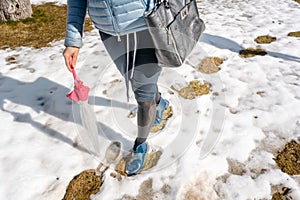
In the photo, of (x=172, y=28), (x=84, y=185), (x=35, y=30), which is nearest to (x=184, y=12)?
(x=172, y=28)

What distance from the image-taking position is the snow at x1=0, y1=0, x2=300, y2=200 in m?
2.14

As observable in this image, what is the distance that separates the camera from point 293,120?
8.71 feet

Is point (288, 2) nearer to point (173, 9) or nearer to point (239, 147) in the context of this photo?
point (239, 147)

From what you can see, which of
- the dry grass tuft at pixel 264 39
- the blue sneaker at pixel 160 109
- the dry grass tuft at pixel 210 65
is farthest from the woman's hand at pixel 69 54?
the dry grass tuft at pixel 264 39

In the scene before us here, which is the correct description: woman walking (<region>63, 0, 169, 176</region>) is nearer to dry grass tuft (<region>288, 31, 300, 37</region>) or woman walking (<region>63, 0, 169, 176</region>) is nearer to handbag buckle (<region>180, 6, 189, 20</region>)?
handbag buckle (<region>180, 6, 189, 20</region>)

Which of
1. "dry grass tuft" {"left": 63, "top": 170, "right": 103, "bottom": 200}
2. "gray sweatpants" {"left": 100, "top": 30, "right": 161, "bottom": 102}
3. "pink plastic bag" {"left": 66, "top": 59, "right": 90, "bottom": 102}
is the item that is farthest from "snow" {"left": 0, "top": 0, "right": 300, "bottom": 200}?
"gray sweatpants" {"left": 100, "top": 30, "right": 161, "bottom": 102}

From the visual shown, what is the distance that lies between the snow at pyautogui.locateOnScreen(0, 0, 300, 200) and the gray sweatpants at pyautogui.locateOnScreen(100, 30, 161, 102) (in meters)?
0.78

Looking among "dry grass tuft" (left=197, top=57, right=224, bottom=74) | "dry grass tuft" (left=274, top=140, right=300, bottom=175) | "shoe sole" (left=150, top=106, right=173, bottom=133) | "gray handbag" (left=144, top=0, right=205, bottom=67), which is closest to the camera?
"gray handbag" (left=144, top=0, right=205, bottom=67)

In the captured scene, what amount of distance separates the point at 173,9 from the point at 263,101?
190cm

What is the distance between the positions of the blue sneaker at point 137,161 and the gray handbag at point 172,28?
90cm

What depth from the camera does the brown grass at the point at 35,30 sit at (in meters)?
4.88

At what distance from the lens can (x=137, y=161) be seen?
2266mm

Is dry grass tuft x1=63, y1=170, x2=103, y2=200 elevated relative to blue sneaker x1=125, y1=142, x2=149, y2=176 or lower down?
lower down

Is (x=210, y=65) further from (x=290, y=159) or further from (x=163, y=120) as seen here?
(x=290, y=159)
